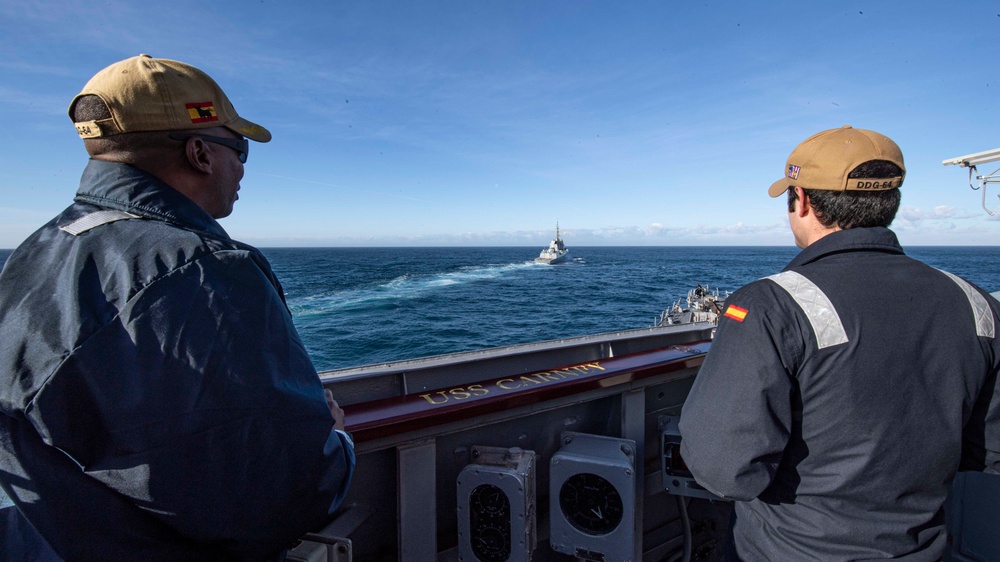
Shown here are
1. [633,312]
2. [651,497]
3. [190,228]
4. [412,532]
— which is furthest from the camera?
[633,312]

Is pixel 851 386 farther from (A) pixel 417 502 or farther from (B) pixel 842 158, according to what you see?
(A) pixel 417 502

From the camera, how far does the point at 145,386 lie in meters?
0.72

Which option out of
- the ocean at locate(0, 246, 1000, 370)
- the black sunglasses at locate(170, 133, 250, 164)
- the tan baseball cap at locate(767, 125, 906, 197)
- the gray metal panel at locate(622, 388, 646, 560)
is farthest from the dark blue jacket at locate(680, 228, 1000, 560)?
the ocean at locate(0, 246, 1000, 370)

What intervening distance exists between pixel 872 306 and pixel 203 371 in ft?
4.64

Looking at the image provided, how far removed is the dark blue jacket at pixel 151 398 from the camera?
28.2 inches

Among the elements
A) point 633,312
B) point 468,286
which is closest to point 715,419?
point 633,312

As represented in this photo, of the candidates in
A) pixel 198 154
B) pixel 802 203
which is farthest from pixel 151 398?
pixel 802 203

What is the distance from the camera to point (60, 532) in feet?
2.56

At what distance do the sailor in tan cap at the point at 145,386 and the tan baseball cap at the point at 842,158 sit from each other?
1353 mm

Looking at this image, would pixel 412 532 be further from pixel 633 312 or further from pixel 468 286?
pixel 468 286

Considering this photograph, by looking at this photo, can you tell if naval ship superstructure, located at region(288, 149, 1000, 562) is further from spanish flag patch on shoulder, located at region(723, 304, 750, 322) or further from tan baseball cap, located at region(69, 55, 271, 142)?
tan baseball cap, located at region(69, 55, 271, 142)

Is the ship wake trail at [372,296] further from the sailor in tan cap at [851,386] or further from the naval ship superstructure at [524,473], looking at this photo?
the sailor in tan cap at [851,386]

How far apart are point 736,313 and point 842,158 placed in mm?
504

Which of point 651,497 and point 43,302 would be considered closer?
→ point 43,302
